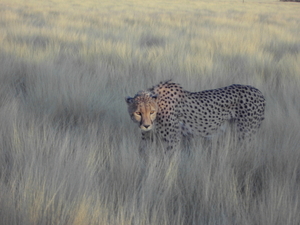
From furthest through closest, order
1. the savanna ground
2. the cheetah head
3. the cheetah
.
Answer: the cheetah < the cheetah head < the savanna ground

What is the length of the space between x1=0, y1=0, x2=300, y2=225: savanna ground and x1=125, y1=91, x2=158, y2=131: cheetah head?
150mm

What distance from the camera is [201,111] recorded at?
2229 mm

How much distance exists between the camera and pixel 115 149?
2.04 meters

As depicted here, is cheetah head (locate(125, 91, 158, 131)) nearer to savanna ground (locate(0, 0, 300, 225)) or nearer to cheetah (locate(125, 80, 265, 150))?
cheetah (locate(125, 80, 265, 150))

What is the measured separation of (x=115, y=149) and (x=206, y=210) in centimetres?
73

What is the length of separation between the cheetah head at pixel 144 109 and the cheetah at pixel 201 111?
49 mm

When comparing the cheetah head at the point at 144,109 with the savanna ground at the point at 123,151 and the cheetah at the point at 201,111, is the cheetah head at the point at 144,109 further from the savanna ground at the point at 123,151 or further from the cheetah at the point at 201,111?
the savanna ground at the point at 123,151

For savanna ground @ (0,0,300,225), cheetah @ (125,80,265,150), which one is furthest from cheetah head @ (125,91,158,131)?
savanna ground @ (0,0,300,225)

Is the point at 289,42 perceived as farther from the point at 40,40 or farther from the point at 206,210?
the point at 206,210

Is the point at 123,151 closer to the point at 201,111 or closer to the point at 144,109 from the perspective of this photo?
the point at 144,109

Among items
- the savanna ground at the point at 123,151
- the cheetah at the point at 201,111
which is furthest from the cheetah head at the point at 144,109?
the savanna ground at the point at 123,151

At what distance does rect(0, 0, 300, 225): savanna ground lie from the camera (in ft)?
4.56

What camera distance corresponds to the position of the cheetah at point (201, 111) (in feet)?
7.11

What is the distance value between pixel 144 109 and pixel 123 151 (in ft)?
0.93
